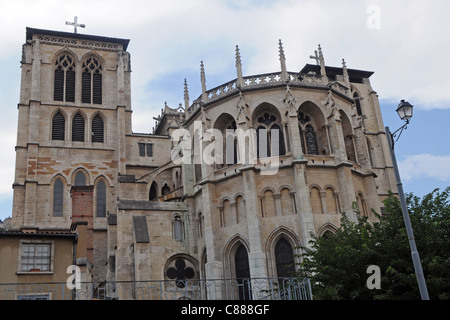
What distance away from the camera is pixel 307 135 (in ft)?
101

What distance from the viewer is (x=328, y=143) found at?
29609mm

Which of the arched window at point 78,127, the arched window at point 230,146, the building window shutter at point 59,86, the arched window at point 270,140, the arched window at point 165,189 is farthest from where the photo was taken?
the building window shutter at point 59,86

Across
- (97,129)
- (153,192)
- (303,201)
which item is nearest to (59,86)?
(97,129)

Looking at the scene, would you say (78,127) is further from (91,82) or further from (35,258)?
(35,258)

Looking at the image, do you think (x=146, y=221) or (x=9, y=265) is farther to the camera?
(x=146, y=221)

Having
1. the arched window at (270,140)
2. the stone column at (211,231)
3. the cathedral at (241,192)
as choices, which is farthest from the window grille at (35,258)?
the arched window at (270,140)

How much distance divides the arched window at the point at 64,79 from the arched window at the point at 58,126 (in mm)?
1966

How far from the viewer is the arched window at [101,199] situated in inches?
1692

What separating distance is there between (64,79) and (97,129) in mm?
6067

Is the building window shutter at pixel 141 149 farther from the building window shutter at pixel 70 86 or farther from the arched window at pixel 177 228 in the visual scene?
the arched window at pixel 177 228
